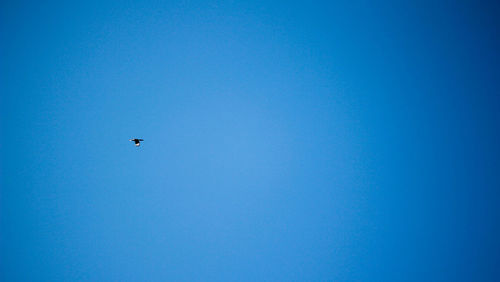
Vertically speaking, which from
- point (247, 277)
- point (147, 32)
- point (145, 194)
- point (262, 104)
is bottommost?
point (247, 277)

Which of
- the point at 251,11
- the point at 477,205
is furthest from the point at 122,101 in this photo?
the point at 477,205

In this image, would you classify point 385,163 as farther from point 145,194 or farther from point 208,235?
point 145,194

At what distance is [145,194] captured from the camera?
5.89ft

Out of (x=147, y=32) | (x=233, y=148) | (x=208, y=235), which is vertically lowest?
(x=208, y=235)

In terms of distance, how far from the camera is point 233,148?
1869 millimetres

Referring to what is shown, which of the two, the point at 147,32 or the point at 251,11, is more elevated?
the point at 251,11

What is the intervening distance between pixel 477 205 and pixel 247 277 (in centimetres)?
191

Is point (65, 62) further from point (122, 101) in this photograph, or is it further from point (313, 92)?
point (313, 92)

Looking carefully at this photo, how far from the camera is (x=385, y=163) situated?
1858 millimetres

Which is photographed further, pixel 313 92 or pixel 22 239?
pixel 313 92

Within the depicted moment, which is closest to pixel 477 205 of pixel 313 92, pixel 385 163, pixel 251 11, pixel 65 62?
pixel 385 163

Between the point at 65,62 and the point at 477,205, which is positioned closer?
the point at 65,62

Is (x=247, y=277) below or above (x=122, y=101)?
below

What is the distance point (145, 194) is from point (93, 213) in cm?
40
